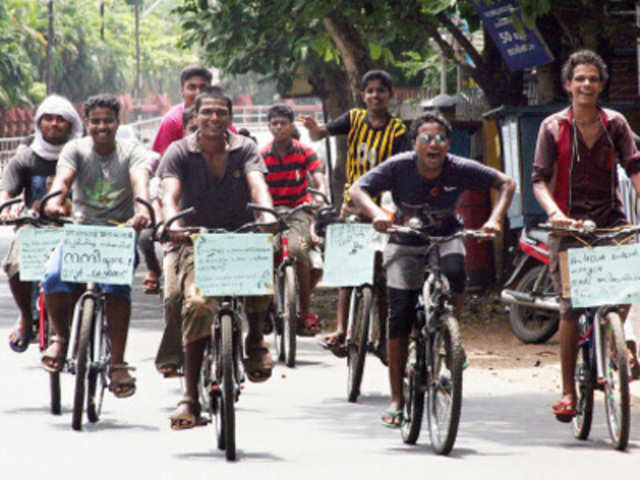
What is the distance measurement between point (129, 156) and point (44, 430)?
1.67m

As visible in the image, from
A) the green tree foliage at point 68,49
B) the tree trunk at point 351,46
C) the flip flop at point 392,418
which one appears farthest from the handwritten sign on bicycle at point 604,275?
the green tree foliage at point 68,49

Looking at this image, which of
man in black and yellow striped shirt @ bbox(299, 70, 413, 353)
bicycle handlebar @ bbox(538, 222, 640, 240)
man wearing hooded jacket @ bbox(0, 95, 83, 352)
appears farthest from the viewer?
man in black and yellow striped shirt @ bbox(299, 70, 413, 353)

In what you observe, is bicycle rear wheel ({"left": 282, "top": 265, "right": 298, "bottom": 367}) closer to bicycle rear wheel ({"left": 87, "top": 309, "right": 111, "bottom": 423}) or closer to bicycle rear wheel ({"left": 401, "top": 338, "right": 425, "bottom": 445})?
bicycle rear wheel ({"left": 87, "top": 309, "right": 111, "bottom": 423})

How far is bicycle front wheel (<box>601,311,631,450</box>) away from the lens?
7.31 metres

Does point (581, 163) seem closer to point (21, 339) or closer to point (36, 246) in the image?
point (36, 246)

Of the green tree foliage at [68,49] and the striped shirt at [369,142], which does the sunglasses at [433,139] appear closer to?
the striped shirt at [369,142]

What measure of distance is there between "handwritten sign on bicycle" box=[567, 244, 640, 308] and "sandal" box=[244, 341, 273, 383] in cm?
161

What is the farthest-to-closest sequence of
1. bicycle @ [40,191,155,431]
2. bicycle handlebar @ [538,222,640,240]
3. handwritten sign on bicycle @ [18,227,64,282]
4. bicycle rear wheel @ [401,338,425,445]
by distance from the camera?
handwritten sign on bicycle @ [18,227,64,282]
bicycle @ [40,191,155,431]
bicycle rear wheel @ [401,338,425,445]
bicycle handlebar @ [538,222,640,240]

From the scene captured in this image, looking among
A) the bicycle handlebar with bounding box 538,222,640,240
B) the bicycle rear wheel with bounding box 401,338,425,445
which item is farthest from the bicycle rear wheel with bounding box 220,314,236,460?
the bicycle handlebar with bounding box 538,222,640,240

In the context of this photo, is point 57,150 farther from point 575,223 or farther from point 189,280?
point 575,223

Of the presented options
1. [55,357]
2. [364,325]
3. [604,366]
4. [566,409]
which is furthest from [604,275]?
[55,357]

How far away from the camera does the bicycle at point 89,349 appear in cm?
802

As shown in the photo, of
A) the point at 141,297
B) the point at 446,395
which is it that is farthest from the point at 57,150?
the point at 141,297

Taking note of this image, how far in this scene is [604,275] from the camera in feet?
25.1
